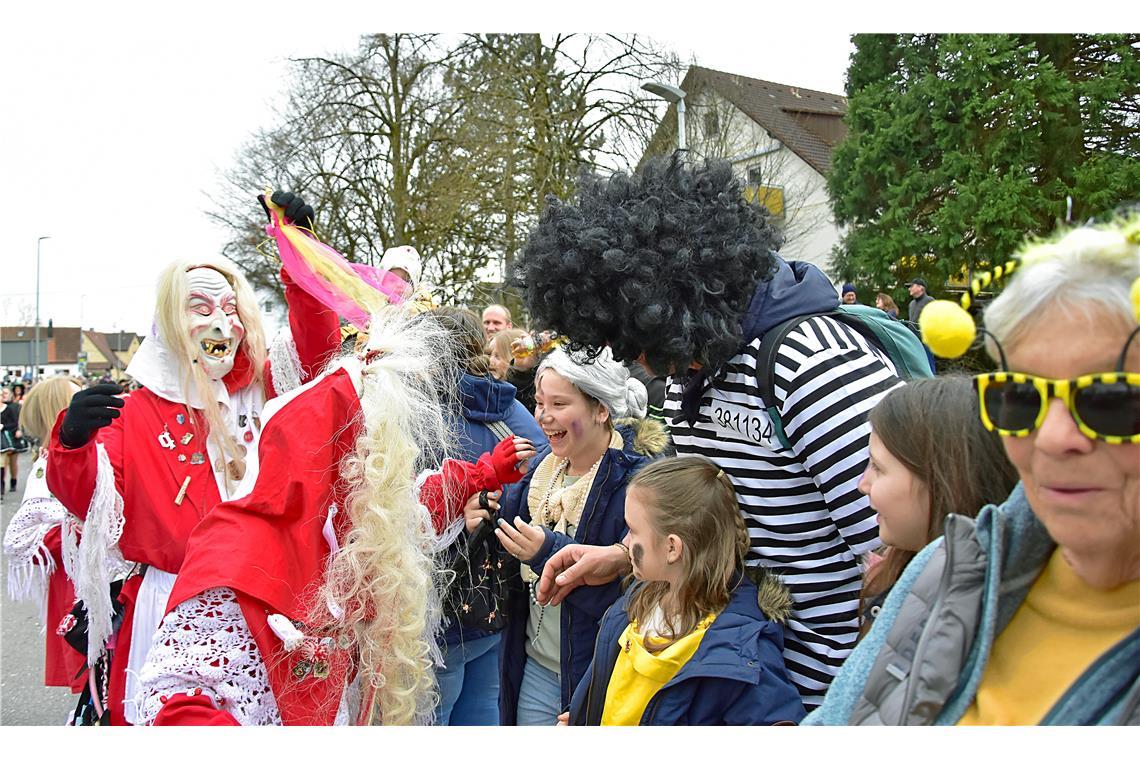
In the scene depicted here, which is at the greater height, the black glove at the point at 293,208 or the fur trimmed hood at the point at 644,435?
the black glove at the point at 293,208

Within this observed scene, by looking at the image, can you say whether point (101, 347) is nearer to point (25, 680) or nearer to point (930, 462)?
point (25, 680)

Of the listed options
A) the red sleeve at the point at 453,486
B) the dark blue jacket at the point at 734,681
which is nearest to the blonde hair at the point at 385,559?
the red sleeve at the point at 453,486

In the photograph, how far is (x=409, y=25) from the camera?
2.55 metres

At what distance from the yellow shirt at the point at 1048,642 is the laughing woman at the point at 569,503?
1.63 metres

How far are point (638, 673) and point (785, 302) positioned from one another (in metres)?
0.98

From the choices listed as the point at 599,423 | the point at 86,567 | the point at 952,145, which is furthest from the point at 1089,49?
the point at 86,567

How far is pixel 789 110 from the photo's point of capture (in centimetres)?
1266

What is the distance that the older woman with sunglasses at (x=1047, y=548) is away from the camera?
0.96 meters

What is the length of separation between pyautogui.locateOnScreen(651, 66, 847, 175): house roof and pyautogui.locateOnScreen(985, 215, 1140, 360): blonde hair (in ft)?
37.3

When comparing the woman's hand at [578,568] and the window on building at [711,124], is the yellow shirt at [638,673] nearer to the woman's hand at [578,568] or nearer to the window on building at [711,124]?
the woman's hand at [578,568]

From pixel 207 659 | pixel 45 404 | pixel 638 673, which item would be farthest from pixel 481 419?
pixel 45 404

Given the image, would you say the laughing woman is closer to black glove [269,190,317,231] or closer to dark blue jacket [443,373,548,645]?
dark blue jacket [443,373,548,645]

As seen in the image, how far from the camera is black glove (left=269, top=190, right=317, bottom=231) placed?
2.78 m
